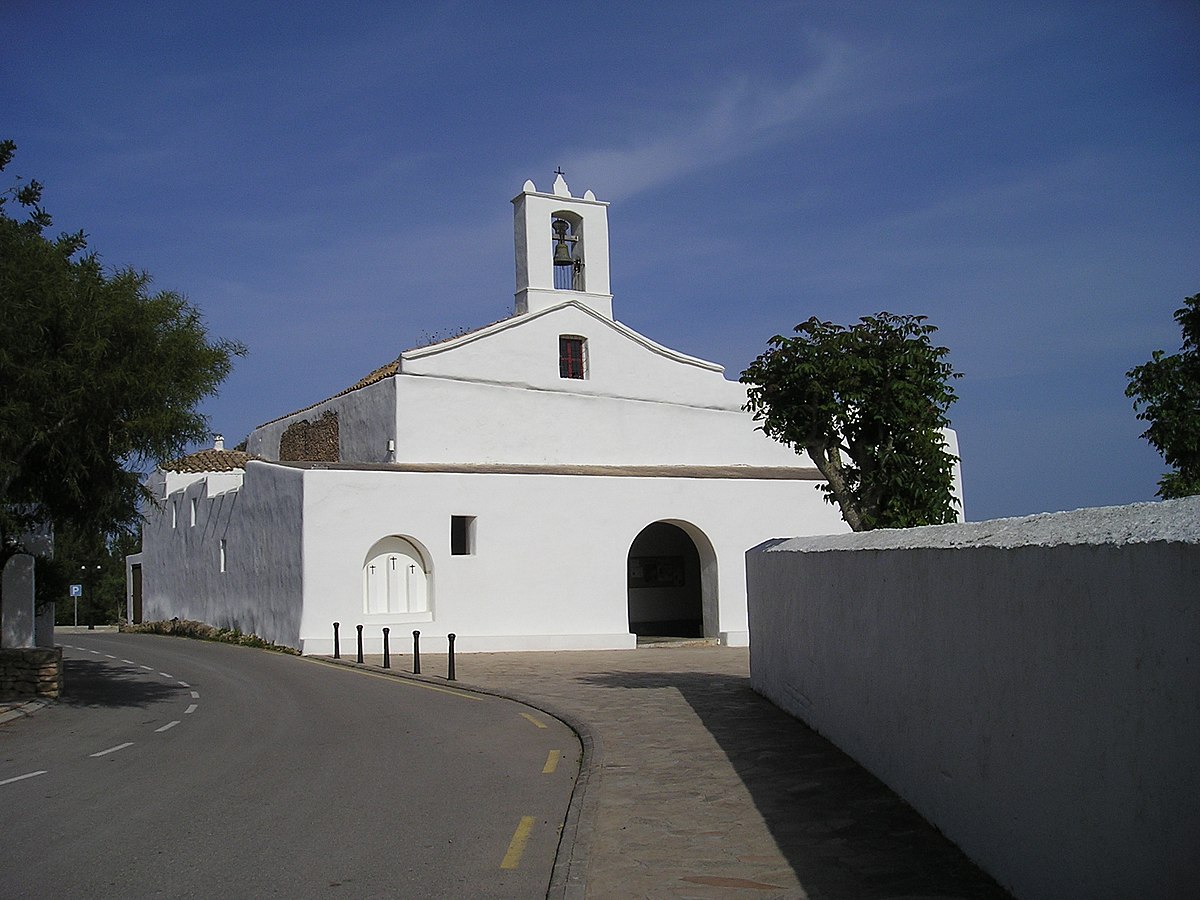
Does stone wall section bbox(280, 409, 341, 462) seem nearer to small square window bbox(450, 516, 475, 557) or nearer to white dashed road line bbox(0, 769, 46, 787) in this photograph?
small square window bbox(450, 516, 475, 557)

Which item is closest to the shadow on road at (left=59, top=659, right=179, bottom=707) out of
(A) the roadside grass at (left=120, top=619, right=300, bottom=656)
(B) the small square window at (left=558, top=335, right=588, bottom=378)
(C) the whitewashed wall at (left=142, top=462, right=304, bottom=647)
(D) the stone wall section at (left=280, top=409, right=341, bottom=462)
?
(C) the whitewashed wall at (left=142, top=462, right=304, bottom=647)

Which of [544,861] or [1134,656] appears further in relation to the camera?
[544,861]

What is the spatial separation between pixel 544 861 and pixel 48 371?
11128 mm

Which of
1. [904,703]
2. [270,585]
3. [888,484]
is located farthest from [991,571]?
[270,585]

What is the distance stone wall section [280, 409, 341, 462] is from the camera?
34875 mm

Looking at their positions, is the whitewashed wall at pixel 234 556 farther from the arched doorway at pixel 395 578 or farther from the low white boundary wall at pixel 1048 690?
the low white boundary wall at pixel 1048 690

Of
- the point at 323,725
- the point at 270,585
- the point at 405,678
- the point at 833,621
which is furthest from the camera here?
the point at 270,585

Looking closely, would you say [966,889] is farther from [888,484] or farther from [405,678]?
[405,678]

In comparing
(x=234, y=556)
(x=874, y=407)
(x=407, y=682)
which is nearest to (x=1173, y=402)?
(x=874, y=407)

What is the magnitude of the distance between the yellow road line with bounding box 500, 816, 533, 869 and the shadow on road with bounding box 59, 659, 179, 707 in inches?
418

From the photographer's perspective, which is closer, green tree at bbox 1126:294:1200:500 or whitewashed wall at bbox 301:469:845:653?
green tree at bbox 1126:294:1200:500

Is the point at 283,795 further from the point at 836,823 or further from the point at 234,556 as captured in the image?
the point at 234,556

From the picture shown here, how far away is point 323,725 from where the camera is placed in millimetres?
14594

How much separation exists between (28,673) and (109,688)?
2056mm
